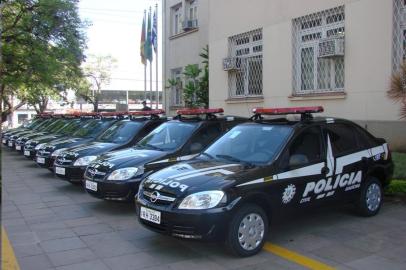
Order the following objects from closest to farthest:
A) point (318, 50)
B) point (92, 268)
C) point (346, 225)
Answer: point (92, 268)
point (346, 225)
point (318, 50)

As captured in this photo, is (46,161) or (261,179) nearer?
(261,179)

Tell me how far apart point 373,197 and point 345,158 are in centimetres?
94

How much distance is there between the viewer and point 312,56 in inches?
478

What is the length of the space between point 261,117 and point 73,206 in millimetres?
3677

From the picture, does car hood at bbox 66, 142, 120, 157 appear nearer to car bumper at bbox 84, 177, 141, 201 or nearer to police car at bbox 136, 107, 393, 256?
car bumper at bbox 84, 177, 141, 201

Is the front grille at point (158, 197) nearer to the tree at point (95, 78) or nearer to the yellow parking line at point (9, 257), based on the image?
the yellow parking line at point (9, 257)

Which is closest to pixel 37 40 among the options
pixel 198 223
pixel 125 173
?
pixel 125 173

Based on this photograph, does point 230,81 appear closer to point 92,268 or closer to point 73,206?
point 73,206

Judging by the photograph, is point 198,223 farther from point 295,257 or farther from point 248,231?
point 295,257

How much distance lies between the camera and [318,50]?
11.6m

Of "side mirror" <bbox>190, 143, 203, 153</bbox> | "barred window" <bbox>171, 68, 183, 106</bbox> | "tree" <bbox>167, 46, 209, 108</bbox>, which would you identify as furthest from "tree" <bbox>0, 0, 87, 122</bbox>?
"side mirror" <bbox>190, 143, 203, 153</bbox>

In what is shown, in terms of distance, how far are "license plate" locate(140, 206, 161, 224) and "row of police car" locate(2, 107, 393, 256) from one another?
0.04 feet

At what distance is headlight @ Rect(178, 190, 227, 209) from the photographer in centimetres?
506

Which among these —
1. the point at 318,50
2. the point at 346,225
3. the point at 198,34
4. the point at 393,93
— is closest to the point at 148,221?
the point at 346,225
